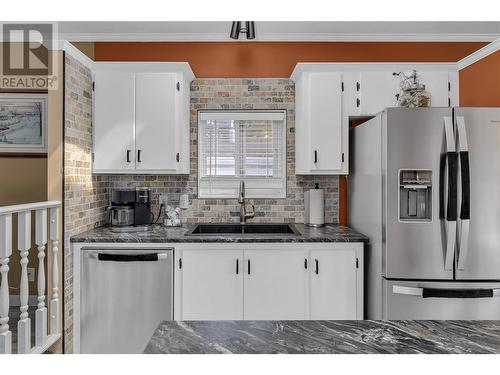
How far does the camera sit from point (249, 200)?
11.6 feet

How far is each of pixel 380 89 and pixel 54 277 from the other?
283 cm

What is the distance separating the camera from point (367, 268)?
2.81 meters

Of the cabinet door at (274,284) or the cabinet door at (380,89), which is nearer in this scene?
the cabinet door at (274,284)

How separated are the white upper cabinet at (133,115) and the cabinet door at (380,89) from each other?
152 centimetres

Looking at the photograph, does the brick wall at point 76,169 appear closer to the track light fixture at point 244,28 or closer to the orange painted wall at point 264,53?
the orange painted wall at point 264,53

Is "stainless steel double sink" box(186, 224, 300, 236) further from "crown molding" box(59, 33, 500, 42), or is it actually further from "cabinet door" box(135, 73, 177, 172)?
"crown molding" box(59, 33, 500, 42)

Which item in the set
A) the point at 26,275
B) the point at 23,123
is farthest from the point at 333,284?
the point at 23,123

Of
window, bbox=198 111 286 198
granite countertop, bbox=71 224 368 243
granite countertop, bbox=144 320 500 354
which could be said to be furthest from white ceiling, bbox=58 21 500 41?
granite countertop, bbox=144 320 500 354

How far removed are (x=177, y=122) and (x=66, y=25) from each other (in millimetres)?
1318

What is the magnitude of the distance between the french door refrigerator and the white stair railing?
2166mm

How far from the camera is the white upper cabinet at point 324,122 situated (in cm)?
312

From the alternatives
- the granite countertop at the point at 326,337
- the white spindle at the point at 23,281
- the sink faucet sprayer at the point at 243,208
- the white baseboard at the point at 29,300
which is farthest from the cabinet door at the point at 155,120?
the granite countertop at the point at 326,337

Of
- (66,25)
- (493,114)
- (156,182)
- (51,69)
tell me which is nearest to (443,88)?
(493,114)

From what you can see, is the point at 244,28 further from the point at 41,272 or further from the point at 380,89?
the point at 41,272
